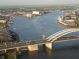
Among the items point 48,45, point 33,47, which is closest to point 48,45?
point 48,45

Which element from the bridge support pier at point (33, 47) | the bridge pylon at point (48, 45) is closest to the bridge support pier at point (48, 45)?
the bridge pylon at point (48, 45)

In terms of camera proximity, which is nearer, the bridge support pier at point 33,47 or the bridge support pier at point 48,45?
the bridge support pier at point 33,47

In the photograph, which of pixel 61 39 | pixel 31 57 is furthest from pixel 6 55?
pixel 61 39

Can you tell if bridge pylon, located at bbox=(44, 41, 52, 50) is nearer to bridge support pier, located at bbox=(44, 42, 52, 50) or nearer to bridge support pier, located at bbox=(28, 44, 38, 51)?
bridge support pier, located at bbox=(44, 42, 52, 50)

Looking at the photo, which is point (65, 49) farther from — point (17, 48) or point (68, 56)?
point (17, 48)

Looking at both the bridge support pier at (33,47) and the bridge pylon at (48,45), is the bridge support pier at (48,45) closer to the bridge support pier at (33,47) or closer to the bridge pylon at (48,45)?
the bridge pylon at (48,45)

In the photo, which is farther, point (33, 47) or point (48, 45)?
point (48, 45)

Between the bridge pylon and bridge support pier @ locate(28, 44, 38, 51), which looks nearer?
bridge support pier @ locate(28, 44, 38, 51)

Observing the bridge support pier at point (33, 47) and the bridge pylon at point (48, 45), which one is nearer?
the bridge support pier at point (33, 47)

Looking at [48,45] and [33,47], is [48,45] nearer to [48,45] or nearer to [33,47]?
[48,45]

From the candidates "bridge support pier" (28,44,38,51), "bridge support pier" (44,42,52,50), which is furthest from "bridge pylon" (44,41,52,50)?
"bridge support pier" (28,44,38,51)

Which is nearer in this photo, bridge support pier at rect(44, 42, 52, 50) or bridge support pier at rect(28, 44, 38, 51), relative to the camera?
bridge support pier at rect(28, 44, 38, 51)
